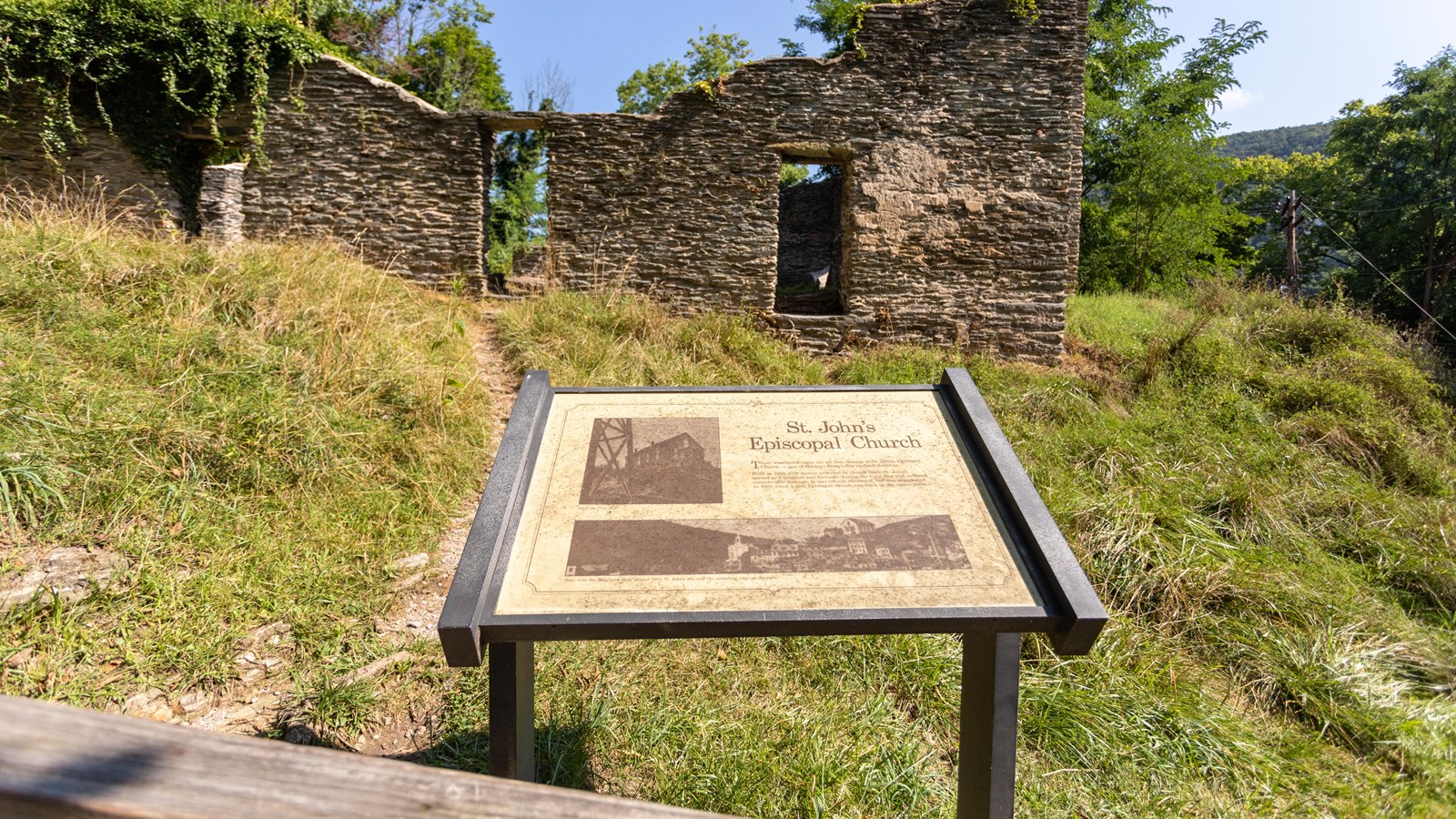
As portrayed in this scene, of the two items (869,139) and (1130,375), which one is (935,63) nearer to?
(869,139)

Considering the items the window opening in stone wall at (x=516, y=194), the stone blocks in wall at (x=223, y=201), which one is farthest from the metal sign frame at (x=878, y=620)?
the window opening in stone wall at (x=516, y=194)

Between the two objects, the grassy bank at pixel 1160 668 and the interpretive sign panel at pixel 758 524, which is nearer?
the interpretive sign panel at pixel 758 524

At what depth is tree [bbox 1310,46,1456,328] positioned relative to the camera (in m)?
19.4

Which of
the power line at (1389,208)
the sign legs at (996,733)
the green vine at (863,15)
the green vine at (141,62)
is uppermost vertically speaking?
the power line at (1389,208)

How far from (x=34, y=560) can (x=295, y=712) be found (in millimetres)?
1385

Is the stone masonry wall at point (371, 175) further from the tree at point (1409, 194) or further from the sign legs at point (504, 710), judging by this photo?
the tree at point (1409, 194)

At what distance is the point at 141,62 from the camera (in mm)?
7582

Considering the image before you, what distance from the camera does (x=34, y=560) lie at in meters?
3.05

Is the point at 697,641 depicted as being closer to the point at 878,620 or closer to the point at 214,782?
the point at 878,620

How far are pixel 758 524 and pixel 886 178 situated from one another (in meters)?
6.52

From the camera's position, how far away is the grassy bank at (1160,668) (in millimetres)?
2564

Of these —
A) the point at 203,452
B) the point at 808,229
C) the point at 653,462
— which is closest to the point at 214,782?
the point at 653,462

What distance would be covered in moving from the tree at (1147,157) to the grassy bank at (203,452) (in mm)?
15424

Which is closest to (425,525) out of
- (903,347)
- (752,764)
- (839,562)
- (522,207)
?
(752,764)
